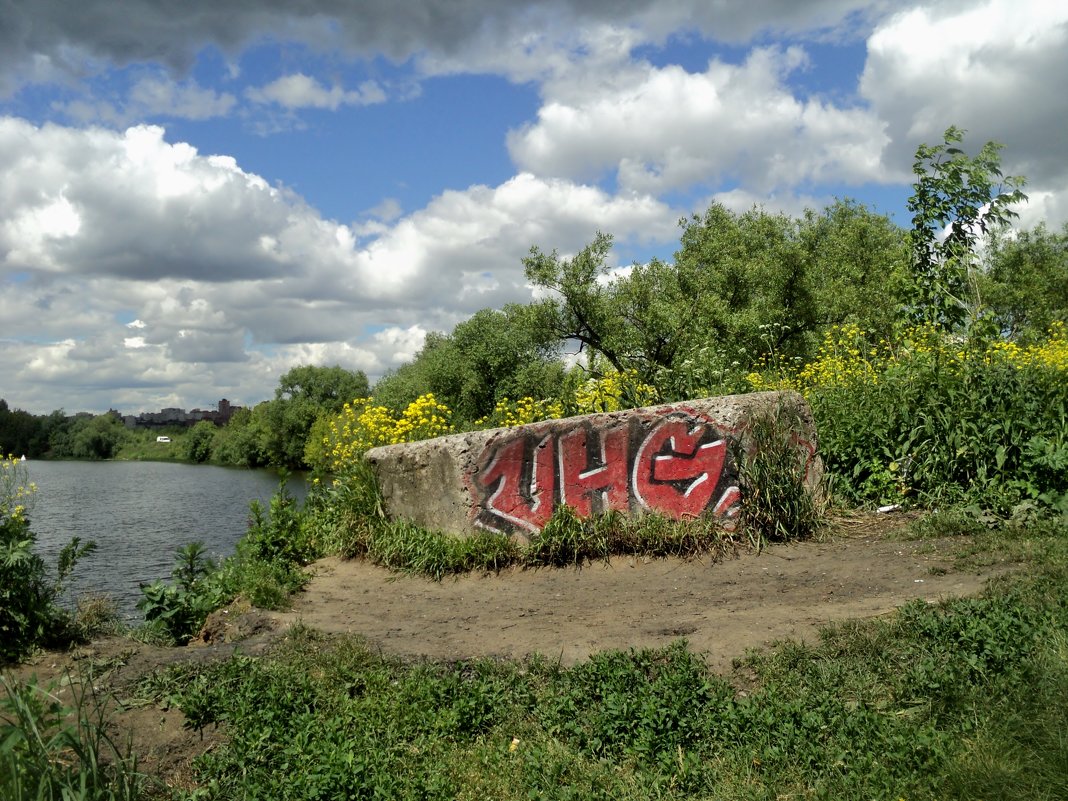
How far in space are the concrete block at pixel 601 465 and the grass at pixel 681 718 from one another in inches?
121

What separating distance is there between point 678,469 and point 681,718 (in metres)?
4.28

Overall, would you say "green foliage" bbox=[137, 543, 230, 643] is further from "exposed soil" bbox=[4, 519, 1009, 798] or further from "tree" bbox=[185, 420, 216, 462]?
"tree" bbox=[185, 420, 216, 462]

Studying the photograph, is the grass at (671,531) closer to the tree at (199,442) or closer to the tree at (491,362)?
the tree at (491,362)

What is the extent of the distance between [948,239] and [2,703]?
1089 centimetres

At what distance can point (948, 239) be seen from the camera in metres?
10.8

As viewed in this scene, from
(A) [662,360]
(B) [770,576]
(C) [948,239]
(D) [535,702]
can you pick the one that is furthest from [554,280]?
(D) [535,702]

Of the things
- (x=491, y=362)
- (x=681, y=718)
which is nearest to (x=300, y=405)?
(x=491, y=362)

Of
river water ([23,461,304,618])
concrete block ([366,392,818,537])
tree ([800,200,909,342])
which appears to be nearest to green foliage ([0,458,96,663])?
river water ([23,461,304,618])

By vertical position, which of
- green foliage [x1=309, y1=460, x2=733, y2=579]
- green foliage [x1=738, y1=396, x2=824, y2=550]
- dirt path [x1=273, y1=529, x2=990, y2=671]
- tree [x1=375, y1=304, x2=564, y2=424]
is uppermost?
tree [x1=375, y1=304, x2=564, y2=424]

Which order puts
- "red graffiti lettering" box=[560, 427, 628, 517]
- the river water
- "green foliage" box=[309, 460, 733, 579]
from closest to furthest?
1. "green foliage" box=[309, 460, 733, 579]
2. "red graffiti lettering" box=[560, 427, 628, 517]
3. the river water

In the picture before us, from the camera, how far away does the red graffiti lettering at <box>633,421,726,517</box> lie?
8320 mm

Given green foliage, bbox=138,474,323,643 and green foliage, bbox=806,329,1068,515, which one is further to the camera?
green foliage, bbox=806,329,1068,515

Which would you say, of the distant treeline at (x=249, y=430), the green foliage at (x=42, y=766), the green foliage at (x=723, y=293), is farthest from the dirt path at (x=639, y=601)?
the distant treeline at (x=249, y=430)

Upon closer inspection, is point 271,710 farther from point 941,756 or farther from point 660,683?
point 941,756
